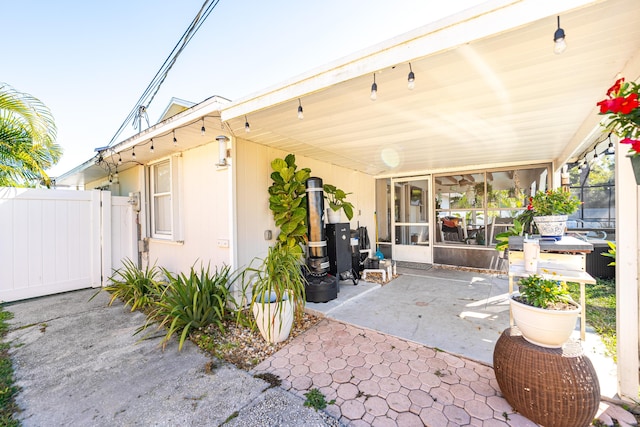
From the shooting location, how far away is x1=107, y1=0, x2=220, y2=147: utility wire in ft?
13.1

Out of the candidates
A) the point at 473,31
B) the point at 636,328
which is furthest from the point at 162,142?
the point at 636,328

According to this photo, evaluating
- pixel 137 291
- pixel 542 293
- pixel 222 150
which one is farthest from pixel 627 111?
pixel 137 291

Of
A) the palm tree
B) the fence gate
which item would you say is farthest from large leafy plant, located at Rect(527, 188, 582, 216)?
the palm tree

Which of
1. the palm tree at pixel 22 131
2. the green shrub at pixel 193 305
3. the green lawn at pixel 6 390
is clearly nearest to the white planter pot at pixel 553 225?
the green shrub at pixel 193 305

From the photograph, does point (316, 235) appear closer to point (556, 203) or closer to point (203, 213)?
point (203, 213)

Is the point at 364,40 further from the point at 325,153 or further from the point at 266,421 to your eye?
the point at 266,421

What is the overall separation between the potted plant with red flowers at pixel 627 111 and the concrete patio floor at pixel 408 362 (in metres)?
1.74

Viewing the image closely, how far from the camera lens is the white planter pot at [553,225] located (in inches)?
101

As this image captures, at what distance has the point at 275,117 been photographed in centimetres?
299

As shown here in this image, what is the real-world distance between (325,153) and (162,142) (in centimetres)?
265

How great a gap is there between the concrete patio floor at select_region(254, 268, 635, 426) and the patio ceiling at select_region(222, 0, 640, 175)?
2427mm

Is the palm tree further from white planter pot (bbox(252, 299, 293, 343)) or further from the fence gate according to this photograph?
white planter pot (bbox(252, 299, 293, 343))

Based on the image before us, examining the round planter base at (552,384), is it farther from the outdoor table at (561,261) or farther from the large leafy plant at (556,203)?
the large leafy plant at (556,203)

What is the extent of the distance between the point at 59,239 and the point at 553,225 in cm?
732
